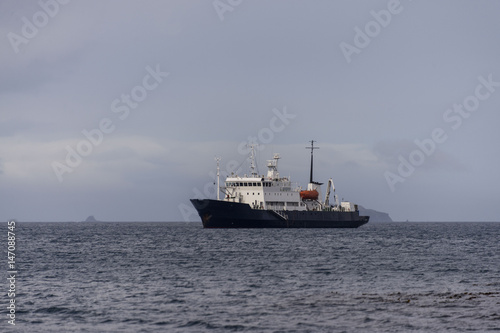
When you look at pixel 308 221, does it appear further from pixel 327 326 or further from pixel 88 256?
pixel 327 326

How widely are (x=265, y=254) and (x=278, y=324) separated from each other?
32.4 m

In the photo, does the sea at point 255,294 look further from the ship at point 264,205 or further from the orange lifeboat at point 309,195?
the orange lifeboat at point 309,195

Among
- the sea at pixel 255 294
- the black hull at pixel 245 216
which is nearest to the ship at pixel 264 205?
the black hull at pixel 245 216

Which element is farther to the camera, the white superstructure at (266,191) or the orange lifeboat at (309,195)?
the orange lifeboat at (309,195)

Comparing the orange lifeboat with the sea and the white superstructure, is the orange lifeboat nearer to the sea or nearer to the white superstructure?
the white superstructure

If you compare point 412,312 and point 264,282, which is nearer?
point 412,312

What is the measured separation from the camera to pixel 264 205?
4124 inches

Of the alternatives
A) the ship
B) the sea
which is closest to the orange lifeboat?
the ship

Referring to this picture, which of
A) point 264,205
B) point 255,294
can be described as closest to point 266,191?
point 264,205

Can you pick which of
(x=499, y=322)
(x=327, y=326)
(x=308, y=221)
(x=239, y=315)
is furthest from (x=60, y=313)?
(x=308, y=221)

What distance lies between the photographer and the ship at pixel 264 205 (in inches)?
3922

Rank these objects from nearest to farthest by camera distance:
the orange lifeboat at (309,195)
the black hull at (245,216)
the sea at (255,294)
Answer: the sea at (255,294)
the black hull at (245,216)
the orange lifeboat at (309,195)

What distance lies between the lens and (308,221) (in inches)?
4454

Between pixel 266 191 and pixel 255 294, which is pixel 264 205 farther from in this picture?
pixel 255 294
